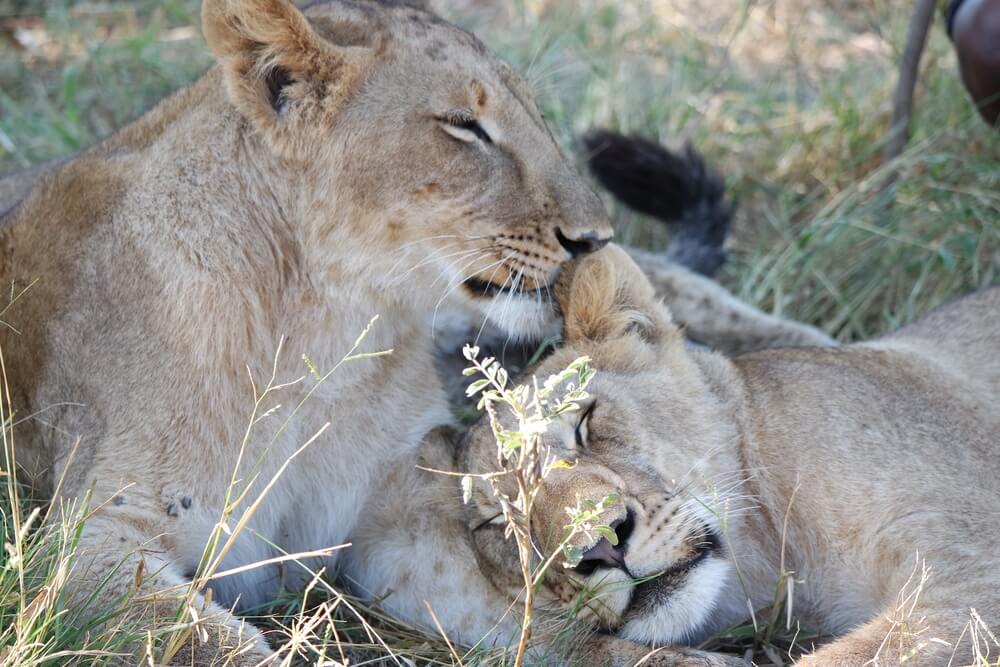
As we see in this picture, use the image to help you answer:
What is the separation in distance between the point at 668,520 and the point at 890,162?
2435 millimetres

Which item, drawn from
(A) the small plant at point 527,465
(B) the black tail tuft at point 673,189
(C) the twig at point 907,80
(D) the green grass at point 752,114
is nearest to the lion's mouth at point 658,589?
(A) the small plant at point 527,465

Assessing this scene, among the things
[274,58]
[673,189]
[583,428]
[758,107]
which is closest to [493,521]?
[583,428]

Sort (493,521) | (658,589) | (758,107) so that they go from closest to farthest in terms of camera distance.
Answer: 1. (658,589)
2. (493,521)
3. (758,107)

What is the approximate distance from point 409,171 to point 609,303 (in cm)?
50

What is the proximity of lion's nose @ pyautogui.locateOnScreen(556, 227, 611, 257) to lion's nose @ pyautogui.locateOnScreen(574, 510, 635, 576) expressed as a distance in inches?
24.2

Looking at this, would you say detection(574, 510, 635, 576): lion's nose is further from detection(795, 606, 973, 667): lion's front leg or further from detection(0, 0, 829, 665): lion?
detection(0, 0, 829, 665): lion

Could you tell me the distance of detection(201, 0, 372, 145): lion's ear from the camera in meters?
2.36

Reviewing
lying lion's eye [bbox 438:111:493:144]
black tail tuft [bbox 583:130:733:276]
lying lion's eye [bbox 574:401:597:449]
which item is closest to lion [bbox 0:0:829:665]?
lying lion's eye [bbox 438:111:493:144]

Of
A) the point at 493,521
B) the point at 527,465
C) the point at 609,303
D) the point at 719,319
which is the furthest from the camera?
the point at 719,319

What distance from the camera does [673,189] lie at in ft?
12.7

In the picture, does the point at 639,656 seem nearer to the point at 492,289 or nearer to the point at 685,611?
the point at 685,611

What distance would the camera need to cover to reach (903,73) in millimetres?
4141

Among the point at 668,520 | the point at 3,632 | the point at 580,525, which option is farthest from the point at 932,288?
the point at 3,632

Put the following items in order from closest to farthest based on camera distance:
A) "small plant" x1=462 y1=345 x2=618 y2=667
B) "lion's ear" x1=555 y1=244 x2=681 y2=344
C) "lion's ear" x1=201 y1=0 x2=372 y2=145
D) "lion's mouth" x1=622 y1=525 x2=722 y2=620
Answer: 1. "small plant" x1=462 y1=345 x2=618 y2=667
2. "lion's mouth" x1=622 y1=525 x2=722 y2=620
3. "lion's ear" x1=201 y1=0 x2=372 y2=145
4. "lion's ear" x1=555 y1=244 x2=681 y2=344
